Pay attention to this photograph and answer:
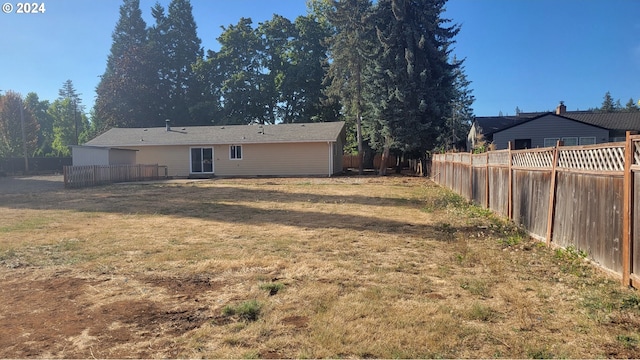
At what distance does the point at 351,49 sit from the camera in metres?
27.8

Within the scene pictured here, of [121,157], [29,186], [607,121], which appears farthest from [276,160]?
[607,121]

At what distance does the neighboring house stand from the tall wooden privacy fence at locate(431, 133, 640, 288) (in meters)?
17.8

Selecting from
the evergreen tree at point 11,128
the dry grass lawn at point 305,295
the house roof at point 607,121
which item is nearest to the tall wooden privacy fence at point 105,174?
the dry grass lawn at point 305,295

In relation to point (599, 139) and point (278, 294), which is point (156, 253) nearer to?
point (278, 294)

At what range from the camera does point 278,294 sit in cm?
401

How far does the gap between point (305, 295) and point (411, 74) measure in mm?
22093

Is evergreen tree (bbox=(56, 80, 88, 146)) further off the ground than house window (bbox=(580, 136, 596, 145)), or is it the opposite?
evergreen tree (bbox=(56, 80, 88, 146))

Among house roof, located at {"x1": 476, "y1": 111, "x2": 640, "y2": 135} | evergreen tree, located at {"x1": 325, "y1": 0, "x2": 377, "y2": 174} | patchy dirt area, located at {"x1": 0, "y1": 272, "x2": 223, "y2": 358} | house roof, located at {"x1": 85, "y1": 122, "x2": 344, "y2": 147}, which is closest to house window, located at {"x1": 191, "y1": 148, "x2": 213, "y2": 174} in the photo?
house roof, located at {"x1": 85, "y1": 122, "x2": 344, "y2": 147}

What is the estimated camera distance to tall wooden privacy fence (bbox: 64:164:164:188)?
18039 mm

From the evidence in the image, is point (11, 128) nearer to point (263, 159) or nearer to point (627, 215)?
point (263, 159)

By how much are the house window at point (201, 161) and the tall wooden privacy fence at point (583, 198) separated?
860 inches

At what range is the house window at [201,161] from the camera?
27062mm

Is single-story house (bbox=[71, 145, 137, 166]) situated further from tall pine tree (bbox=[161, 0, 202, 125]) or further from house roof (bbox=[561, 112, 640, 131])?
house roof (bbox=[561, 112, 640, 131])

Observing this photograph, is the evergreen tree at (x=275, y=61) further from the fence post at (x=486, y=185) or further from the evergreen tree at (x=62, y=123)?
the evergreen tree at (x=62, y=123)
